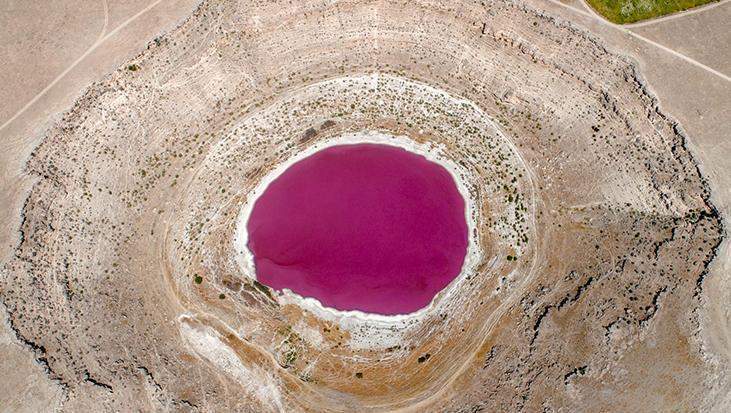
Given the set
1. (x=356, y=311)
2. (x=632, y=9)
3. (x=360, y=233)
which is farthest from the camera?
(x=632, y=9)

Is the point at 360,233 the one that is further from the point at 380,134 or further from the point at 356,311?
the point at 380,134

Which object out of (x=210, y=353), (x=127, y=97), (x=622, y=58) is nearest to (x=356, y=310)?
(x=210, y=353)

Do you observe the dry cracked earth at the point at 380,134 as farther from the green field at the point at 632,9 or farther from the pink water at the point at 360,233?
the green field at the point at 632,9

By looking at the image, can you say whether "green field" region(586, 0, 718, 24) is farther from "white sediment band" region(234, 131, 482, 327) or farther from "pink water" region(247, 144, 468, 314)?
"pink water" region(247, 144, 468, 314)

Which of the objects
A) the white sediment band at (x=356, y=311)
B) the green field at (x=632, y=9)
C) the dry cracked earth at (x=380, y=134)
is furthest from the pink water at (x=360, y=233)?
the green field at (x=632, y=9)

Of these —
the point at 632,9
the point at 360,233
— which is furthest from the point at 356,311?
the point at 632,9
